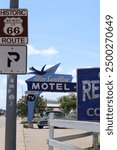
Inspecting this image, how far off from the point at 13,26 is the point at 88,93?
3.23 meters

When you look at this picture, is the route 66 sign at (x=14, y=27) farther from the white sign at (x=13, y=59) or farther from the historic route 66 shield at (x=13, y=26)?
the white sign at (x=13, y=59)

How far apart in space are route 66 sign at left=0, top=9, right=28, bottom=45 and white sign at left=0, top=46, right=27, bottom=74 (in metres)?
0.12

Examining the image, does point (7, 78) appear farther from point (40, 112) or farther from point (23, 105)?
point (40, 112)

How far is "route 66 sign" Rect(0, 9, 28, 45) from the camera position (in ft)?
30.4

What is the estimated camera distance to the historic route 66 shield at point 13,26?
9273 mm

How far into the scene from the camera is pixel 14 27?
30.5 feet


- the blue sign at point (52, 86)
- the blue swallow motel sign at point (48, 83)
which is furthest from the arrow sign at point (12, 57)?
the blue sign at point (52, 86)

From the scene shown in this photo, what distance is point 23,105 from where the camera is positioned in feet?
312

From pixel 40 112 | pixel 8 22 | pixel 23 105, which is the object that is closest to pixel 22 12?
pixel 8 22

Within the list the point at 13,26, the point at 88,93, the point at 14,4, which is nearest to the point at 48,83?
the point at 14,4

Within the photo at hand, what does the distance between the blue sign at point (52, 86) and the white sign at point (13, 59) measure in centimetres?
2946

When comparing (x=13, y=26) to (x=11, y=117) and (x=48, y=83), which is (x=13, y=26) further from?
(x=48, y=83)

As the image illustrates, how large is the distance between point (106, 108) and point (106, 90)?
194 millimetres

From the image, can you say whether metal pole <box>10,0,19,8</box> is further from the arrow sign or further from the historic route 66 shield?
the arrow sign
